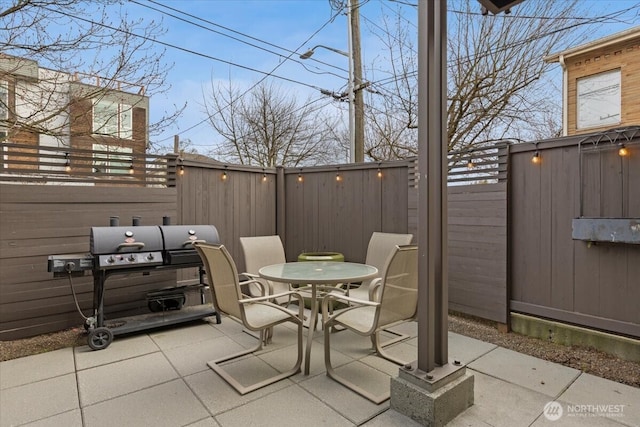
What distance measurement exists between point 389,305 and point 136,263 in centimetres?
242

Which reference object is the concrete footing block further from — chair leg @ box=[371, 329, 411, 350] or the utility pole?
the utility pole

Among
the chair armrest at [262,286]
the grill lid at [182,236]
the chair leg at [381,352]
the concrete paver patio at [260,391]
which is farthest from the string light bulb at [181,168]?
the chair leg at [381,352]

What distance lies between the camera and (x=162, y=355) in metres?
2.90

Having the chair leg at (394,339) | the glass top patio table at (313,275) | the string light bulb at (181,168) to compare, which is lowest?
the chair leg at (394,339)

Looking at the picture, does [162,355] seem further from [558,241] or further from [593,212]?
[593,212]

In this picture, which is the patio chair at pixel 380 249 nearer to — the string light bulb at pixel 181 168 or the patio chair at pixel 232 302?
the patio chair at pixel 232 302

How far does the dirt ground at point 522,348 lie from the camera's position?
8.48 ft

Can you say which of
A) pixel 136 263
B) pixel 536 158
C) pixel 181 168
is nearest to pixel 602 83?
pixel 536 158

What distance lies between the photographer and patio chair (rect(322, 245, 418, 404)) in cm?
221

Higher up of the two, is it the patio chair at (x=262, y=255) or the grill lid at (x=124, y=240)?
the grill lid at (x=124, y=240)

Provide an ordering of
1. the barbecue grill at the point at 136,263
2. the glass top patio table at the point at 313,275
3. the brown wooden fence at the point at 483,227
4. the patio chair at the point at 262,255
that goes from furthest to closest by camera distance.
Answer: the patio chair at the point at 262,255
the barbecue grill at the point at 136,263
the brown wooden fence at the point at 483,227
the glass top patio table at the point at 313,275

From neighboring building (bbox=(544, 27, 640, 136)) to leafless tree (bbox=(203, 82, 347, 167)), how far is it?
5.47 m

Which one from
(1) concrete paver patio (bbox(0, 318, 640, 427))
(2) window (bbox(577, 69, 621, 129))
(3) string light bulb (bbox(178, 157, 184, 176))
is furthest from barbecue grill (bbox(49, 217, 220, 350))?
(2) window (bbox(577, 69, 621, 129))

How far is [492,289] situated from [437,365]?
74.7 inches
